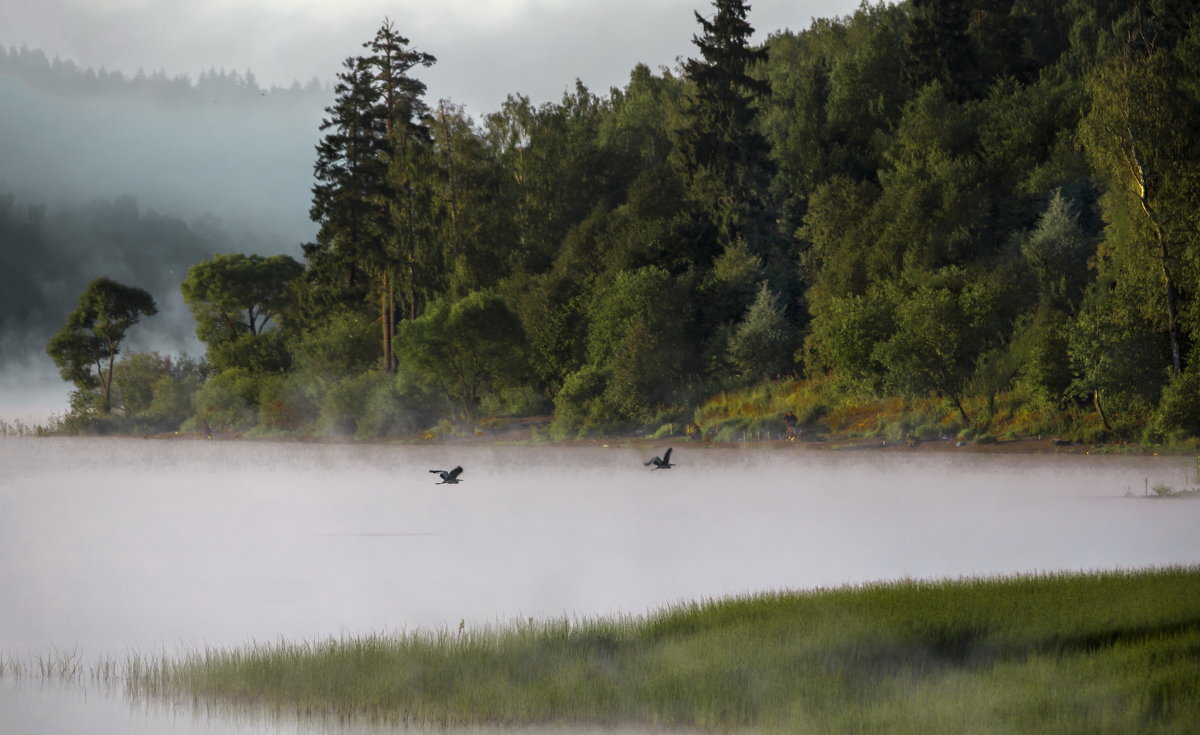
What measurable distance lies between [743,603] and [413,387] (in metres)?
43.5

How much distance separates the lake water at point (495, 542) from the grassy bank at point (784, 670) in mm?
815

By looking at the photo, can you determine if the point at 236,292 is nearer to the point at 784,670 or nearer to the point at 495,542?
the point at 495,542

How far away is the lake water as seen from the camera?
15.6 meters

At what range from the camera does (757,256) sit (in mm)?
52156

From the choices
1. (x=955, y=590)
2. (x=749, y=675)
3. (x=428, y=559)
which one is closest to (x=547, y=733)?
(x=749, y=675)

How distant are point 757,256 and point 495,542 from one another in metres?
31.2

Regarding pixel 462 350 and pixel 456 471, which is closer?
pixel 456 471

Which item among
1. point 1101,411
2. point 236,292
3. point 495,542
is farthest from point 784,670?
point 236,292

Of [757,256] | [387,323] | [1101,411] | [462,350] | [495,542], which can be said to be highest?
[757,256]

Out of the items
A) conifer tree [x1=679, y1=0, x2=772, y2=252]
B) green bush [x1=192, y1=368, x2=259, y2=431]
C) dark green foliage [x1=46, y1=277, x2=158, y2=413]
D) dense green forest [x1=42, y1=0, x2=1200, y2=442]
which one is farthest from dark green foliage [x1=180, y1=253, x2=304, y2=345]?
conifer tree [x1=679, y1=0, x2=772, y2=252]

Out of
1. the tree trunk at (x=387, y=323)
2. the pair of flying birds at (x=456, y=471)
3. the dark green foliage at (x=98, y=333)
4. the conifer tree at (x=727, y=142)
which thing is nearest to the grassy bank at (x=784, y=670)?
the pair of flying birds at (x=456, y=471)

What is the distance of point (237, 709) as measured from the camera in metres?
11.1

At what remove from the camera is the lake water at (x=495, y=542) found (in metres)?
15.6

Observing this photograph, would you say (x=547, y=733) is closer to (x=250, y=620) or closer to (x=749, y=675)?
(x=749, y=675)
